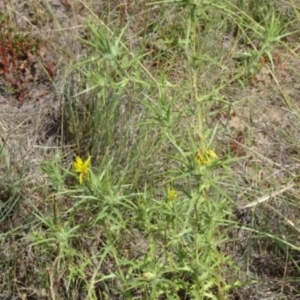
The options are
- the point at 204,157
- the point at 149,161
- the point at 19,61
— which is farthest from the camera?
the point at 19,61

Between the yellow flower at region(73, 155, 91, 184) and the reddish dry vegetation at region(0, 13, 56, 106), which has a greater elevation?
the yellow flower at region(73, 155, 91, 184)

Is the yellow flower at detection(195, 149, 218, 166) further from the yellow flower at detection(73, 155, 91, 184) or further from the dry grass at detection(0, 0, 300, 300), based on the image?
the yellow flower at detection(73, 155, 91, 184)

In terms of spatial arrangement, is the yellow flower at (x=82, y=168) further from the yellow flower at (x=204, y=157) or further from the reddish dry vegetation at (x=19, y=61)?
the reddish dry vegetation at (x=19, y=61)

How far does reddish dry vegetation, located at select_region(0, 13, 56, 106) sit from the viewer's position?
373cm

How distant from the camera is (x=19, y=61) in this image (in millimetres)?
3805

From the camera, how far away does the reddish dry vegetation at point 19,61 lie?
3730 millimetres

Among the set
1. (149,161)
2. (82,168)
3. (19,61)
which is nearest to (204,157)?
(82,168)

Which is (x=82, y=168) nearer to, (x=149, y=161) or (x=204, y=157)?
(x=204, y=157)

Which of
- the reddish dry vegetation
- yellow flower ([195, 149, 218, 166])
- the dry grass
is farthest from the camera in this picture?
the reddish dry vegetation

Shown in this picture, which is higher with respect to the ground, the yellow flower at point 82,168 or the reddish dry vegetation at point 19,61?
the yellow flower at point 82,168

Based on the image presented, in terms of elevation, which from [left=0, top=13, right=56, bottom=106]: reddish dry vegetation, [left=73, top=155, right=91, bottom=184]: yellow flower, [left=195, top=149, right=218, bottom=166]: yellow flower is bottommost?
[left=0, top=13, right=56, bottom=106]: reddish dry vegetation

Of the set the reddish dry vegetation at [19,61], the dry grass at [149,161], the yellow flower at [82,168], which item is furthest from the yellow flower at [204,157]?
the reddish dry vegetation at [19,61]

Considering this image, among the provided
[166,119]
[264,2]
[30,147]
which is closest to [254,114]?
[264,2]

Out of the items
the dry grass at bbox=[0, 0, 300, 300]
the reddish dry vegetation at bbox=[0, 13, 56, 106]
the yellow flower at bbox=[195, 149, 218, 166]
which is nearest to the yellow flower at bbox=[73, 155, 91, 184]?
the dry grass at bbox=[0, 0, 300, 300]
